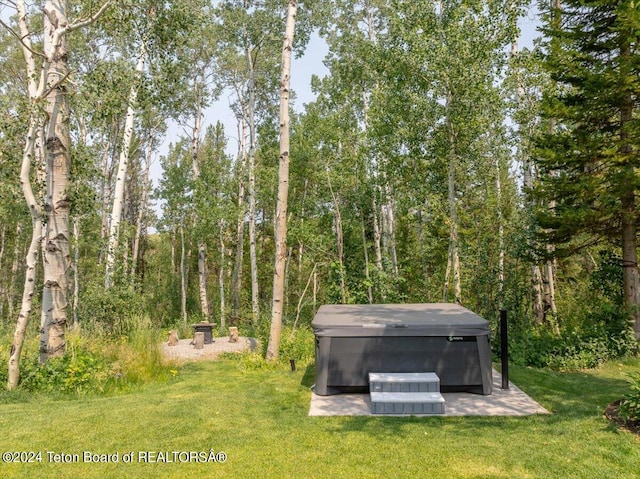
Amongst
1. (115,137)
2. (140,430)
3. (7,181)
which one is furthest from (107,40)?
(140,430)

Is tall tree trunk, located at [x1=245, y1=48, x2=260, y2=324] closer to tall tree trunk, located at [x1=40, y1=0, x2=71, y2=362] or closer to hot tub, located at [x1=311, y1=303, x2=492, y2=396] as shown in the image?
tall tree trunk, located at [x1=40, y1=0, x2=71, y2=362]

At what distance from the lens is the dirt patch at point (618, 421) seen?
4291 mm

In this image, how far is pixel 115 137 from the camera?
1903 centimetres

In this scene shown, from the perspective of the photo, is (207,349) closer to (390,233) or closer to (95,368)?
(95,368)

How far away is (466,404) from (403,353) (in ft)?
3.45

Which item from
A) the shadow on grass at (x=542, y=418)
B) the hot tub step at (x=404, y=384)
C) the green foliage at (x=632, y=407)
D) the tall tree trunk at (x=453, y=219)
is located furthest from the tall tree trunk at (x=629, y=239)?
the hot tub step at (x=404, y=384)

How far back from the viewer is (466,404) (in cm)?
552

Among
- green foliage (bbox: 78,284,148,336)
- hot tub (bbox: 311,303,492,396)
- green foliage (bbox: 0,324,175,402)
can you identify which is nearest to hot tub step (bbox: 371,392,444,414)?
hot tub (bbox: 311,303,492,396)

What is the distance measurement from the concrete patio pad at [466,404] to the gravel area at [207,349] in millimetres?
4244

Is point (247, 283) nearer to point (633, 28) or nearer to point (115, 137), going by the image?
point (115, 137)

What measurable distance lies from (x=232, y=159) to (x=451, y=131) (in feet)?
33.0

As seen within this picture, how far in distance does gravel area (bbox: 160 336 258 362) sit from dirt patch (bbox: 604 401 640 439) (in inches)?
277

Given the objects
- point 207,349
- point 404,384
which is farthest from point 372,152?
point 404,384

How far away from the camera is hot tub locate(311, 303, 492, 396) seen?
232 inches
